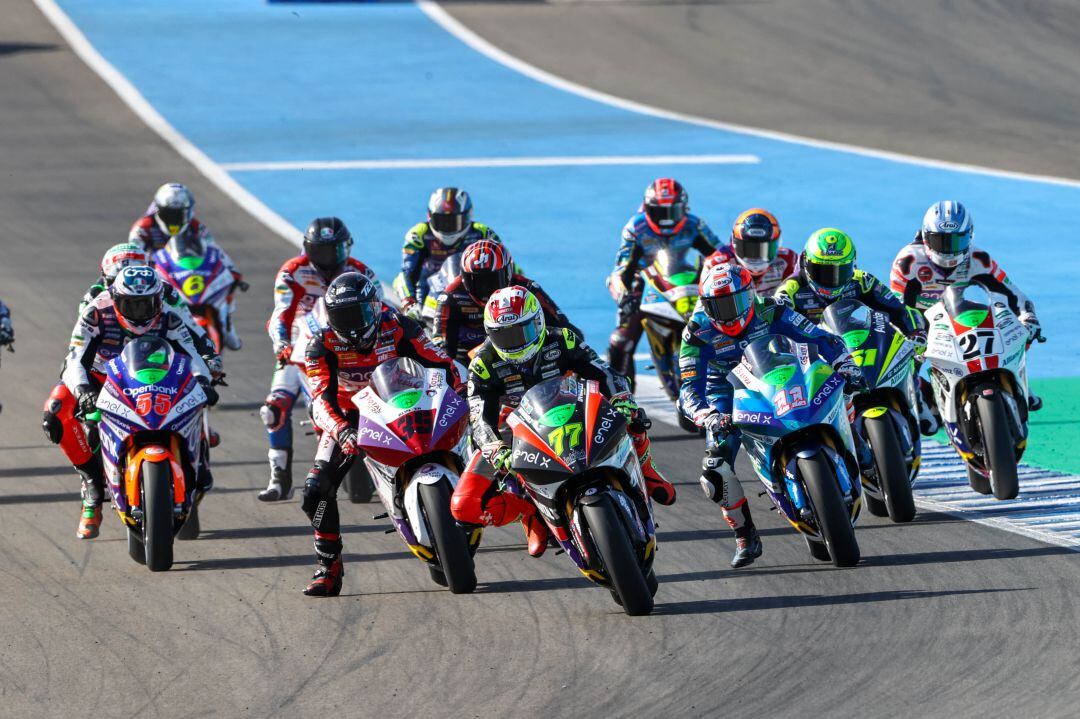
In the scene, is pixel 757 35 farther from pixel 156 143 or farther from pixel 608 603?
pixel 608 603

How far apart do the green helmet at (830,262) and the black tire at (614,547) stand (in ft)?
12.4

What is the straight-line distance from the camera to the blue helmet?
13.1 metres

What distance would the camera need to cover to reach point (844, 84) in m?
32.2

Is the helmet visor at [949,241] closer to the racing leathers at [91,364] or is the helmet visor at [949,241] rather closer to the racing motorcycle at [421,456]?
the racing motorcycle at [421,456]

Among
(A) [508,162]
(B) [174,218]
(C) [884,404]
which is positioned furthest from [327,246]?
(A) [508,162]

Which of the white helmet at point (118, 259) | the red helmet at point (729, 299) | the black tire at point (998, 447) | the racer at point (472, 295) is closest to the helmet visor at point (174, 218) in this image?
the white helmet at point (118, 259)

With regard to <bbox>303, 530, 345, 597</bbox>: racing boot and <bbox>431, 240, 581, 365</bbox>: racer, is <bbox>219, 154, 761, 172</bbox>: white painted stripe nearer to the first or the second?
<bbox>431, 240, 581, 365</bbox>: racer

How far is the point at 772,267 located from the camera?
14.6 m

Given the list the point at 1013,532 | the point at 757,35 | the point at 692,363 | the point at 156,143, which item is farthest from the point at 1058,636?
the point at 757,35

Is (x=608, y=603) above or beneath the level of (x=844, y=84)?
beneath

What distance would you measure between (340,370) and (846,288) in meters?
3.81

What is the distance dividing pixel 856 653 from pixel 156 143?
21.7 m

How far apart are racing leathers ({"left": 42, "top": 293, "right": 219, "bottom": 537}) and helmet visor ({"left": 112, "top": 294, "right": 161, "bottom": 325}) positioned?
14 centimetres

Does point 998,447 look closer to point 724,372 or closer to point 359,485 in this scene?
point 724,372
